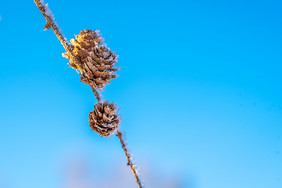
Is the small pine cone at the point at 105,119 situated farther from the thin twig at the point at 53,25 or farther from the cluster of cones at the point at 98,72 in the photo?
the thin twig at the point at 53,25

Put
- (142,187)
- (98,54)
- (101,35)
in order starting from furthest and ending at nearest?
(101,35) < (98,54) < (142,187)

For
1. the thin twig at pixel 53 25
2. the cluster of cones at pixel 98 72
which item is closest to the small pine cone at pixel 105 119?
the cluster of cones at pixel 98 72

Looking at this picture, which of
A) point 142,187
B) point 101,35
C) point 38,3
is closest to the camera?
point 142,187

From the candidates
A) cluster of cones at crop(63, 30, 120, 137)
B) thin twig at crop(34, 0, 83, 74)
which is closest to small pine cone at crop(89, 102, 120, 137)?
cluster of cones at crop(63, 30, 120, 137)

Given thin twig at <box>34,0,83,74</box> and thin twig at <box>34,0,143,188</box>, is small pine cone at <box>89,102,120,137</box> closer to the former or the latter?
thin twig at <box>34,0,143,188</box>

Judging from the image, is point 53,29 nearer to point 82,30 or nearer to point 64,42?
point 64,42

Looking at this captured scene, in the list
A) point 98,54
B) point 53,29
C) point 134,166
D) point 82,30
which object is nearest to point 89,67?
point 98,54

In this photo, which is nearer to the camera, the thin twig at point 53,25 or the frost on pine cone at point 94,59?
the thin twig at point 53,25

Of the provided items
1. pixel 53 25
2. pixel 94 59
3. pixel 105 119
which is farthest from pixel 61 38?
pixel 105 119
